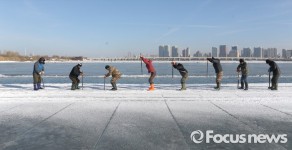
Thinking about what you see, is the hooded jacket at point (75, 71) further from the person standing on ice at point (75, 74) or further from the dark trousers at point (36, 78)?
the dark trousers at point (36, 78)

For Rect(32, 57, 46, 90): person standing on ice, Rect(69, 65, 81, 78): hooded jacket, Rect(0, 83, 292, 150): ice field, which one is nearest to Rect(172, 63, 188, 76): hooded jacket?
Rect(0, 83, 292, 150): ice field

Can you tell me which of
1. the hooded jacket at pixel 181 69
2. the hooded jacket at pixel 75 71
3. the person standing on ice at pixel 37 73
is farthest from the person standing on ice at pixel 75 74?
the hooded jacket at pixel 181 69

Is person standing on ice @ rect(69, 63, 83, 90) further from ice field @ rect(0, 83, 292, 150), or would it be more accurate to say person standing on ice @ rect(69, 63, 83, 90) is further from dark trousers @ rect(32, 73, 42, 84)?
ice field @ rect(0, 83, 292, 150)

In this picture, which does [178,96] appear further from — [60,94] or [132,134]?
[132,134]

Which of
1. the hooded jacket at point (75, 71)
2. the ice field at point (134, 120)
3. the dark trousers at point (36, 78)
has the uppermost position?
→ the hooded jacket at point (75, 71)

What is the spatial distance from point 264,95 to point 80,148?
29.4 ft

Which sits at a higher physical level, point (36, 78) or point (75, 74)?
point (75, 74)

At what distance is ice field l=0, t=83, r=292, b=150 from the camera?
5.25 metres

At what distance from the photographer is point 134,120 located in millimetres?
7160

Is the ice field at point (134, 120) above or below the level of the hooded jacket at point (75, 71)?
below

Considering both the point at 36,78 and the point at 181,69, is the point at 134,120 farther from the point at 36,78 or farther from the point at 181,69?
the point at 36,78

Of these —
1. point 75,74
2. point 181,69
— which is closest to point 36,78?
point 75,74

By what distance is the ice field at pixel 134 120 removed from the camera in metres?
5.25

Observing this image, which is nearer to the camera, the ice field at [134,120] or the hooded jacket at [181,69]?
the ice field at [134,120]
